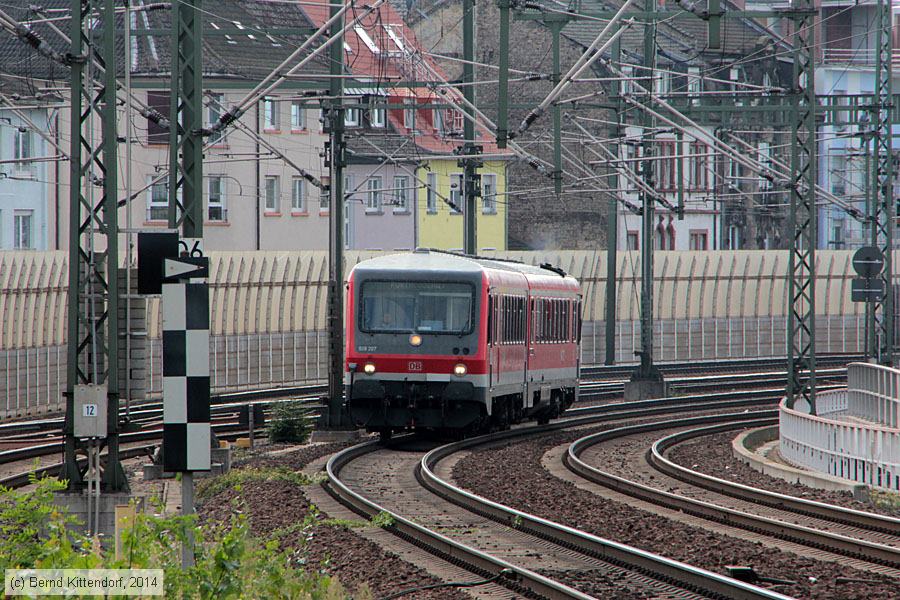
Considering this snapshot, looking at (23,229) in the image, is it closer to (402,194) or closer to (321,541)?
(402,194)

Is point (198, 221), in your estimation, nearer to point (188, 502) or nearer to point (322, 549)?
point (322, 549)

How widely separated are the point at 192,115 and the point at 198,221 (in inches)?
42.4

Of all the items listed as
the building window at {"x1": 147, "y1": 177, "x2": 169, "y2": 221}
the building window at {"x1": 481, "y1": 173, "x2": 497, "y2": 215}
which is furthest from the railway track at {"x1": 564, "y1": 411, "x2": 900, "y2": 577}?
the building window at {"x1": 481, "y1": 173, "x2": 497, "y2": 215}

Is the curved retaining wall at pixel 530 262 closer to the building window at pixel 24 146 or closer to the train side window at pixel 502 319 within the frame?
the train side window at pixel 502 319

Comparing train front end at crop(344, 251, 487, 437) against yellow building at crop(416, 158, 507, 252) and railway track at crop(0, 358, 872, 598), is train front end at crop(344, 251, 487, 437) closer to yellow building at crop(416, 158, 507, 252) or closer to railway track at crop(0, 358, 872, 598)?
railway track at crop(0, 358, 872, 598)

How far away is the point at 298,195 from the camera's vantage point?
200ft

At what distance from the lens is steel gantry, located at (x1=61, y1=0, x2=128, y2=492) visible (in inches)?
609

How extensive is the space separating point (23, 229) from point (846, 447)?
35.0 m

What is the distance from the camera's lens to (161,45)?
187ft

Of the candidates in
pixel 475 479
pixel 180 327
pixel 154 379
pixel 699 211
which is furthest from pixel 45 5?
pixel 180 327

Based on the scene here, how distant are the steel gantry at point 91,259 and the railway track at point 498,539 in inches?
114

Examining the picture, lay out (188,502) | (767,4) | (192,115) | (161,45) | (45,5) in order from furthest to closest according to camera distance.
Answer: (767,4), (161,45), (45,5), (192,115), (188,502)

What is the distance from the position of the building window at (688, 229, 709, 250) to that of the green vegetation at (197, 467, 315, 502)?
166ft

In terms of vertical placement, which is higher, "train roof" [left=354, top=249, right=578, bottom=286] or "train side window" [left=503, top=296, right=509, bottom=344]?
"train roof" [left=354, top=249, right=578, bottom=286]
